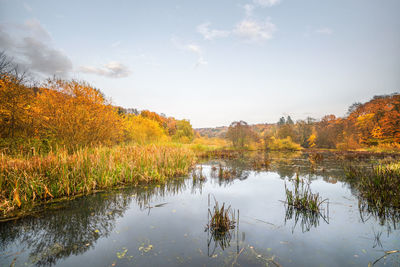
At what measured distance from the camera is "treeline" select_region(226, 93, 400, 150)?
23.2m

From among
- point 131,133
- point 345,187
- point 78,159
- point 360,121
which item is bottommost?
point 345,187

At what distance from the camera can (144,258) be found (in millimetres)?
2652

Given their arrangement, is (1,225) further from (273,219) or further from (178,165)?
(178,165)

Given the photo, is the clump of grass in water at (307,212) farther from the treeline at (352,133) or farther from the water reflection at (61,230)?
the treeline at (352,133)

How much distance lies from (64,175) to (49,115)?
544cm

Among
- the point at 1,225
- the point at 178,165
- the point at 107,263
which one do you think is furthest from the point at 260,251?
the point at 178,165

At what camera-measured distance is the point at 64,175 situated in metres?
5.29

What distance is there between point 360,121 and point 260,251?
3729 cm

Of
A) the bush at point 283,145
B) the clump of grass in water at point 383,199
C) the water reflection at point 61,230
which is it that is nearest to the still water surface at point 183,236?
the water reflection at point 61,230

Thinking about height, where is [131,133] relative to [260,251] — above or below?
above

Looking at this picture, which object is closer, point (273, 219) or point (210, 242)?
point (210, 242)

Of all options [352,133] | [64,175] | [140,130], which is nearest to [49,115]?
[64,175]

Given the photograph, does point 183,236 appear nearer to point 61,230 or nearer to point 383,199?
point 61,230

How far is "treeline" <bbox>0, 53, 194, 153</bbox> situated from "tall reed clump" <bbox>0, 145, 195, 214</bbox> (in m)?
1.95
